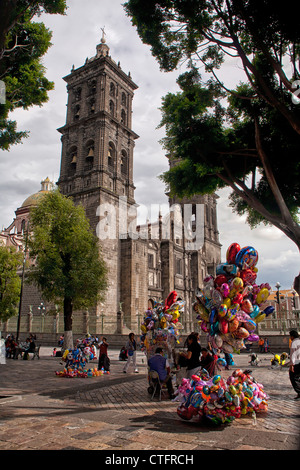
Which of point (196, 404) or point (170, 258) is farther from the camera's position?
point (170, 258)

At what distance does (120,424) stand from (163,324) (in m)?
3.63

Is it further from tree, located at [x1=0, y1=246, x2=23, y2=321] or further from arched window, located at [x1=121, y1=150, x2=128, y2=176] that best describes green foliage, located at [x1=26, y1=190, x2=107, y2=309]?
arched window, located at [x1=121, y1=150, x2=128, y2=176]

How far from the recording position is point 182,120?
1166cm

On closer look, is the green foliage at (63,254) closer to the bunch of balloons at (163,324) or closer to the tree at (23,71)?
the tree at (23,71)

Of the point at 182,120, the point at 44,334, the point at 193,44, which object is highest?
the point at 193,44

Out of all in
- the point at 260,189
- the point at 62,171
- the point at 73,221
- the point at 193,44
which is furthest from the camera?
the point at 62,171

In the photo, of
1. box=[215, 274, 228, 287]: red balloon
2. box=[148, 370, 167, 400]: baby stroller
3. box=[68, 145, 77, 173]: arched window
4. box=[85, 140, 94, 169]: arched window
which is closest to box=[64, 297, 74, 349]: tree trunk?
box=[148, 370, 167, 400]: baby stroller

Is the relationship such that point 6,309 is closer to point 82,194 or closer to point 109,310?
point 109,310

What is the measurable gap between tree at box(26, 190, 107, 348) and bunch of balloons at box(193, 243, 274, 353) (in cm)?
1283

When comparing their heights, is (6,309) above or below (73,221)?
below
